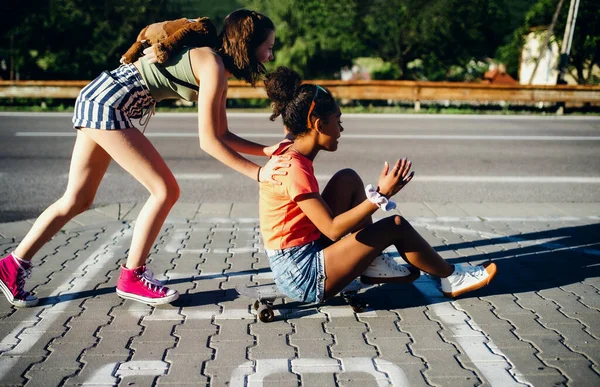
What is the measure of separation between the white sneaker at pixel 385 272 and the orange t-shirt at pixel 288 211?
43 centimetres

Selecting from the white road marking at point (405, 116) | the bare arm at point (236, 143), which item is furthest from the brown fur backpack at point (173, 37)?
the white road marking at point (405, 116)

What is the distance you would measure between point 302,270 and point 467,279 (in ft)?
3.58

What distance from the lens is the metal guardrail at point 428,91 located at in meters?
17.3

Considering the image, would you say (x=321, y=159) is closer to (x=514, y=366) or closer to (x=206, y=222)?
(x=206, y=222)

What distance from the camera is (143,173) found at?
141 inches

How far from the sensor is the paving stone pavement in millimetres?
2826

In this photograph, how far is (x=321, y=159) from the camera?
9391 mm

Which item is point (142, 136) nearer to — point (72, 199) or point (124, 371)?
point (72, 199)

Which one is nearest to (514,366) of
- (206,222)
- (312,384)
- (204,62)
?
(312,384)

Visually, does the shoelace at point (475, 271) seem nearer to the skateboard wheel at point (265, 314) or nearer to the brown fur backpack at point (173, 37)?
the skateboard wheel at point (265, 314)

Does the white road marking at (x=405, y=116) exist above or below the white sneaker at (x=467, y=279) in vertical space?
below

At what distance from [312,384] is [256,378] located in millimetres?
269

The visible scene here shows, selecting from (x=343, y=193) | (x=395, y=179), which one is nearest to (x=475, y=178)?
(x=343, y=193)

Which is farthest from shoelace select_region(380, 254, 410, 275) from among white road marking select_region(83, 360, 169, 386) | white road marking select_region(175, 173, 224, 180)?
white road marking select_region(175, 173, 224, 180)
